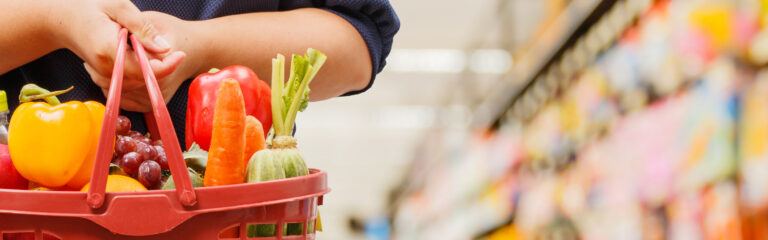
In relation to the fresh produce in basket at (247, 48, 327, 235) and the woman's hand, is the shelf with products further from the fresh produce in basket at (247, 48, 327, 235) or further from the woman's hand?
the woman's hand

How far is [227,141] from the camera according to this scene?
76 cm

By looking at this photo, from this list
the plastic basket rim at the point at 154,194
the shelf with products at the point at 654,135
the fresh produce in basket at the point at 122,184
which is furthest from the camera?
the shelf with products at the point at 654,135

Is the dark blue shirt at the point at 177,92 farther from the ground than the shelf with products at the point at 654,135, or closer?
closer

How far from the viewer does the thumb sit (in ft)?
2.67

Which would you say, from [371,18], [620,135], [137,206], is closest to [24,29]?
[137,206]

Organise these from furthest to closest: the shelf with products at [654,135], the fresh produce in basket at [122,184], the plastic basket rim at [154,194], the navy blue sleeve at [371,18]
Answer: the shelf with products at [654,135] < the navy blue sleeve at [371,18] < the fresh produce in basket at [122,184] < the plastic basket rim at [154,194]

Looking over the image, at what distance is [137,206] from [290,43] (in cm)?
52

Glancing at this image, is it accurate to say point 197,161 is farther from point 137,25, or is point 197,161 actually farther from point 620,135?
point 620,135

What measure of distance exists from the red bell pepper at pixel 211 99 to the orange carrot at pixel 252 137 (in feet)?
0.23

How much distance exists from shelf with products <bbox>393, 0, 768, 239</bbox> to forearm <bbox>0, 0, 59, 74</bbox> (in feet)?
4.82

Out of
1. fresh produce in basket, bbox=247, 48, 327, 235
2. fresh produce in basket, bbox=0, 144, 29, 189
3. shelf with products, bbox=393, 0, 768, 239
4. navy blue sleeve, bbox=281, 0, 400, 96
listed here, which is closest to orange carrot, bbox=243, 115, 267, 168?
fresh produce in basket, bbox=247, 48, 327, 235

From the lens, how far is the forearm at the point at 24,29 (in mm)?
891

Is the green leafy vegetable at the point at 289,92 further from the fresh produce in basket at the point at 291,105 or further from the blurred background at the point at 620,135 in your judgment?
the blurred background at the point at 620,135

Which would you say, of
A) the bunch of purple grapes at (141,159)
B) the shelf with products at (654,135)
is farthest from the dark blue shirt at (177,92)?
the shelf with products at (654,135)
